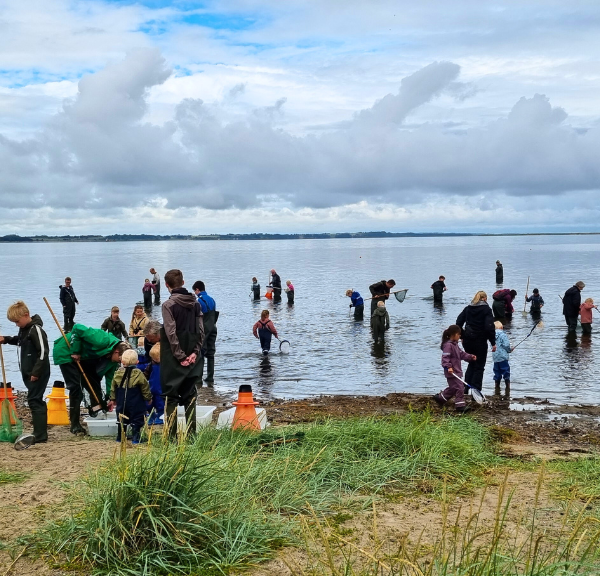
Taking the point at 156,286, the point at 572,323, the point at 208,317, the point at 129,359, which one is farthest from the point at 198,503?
the point at 156,286

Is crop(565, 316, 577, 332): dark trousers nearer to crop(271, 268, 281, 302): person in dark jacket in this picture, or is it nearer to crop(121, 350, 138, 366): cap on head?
crop(271, 268, 281, 302): person in dark jacket

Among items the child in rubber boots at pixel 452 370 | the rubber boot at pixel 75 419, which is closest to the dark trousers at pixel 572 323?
the child in rubber boots at pixel 452 370

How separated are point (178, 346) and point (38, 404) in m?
2.19

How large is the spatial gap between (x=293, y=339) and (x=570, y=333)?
9.09 metres

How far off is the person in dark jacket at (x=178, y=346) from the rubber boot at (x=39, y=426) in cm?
182

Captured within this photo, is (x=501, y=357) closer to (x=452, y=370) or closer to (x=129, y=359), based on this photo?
(x=452, y=370)

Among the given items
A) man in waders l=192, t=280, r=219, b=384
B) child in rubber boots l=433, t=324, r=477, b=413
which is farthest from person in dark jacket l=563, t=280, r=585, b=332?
man in waders l=192, t=280, r=219, b=384

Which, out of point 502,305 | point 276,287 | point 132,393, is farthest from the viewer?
point 276,287

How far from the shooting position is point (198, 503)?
4.62 m

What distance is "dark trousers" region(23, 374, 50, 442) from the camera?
799cm

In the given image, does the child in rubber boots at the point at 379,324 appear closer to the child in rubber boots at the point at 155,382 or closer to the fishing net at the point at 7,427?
the child in rubber boots at the point at 155,382

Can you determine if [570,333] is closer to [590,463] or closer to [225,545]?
[590,463]

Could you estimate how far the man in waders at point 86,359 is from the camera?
8703 mm

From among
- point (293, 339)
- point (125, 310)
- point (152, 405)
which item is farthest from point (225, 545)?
point (125, 310)
